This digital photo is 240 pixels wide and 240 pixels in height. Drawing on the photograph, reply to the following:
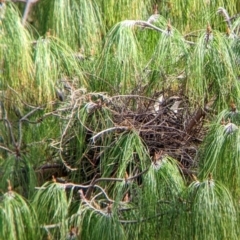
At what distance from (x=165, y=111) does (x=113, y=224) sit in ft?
1.10

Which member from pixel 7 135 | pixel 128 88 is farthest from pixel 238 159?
pixel 7 135

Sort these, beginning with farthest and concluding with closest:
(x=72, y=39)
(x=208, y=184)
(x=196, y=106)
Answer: (x=72, y=39) < (x=196, y=106) < (x=208, y=184)

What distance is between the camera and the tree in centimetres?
190

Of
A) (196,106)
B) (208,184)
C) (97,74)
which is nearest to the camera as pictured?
(208,184)

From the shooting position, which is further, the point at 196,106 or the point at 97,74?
the point at 97,74

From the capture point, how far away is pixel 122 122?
2.10 meters

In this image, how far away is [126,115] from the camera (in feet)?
6.95

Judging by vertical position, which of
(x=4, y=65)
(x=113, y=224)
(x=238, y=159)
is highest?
(x=4, y=65)

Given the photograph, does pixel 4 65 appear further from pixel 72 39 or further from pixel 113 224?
pixel 113 224

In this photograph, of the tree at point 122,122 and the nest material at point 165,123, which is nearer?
the tree at point 122,122

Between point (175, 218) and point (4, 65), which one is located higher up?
point (4, 65)

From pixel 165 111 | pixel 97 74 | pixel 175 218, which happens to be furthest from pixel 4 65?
pixel 175 218

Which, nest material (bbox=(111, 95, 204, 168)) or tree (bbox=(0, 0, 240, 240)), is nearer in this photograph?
tree (bbox=(0, 0, 240, 240))

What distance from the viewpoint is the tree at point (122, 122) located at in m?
1.90
